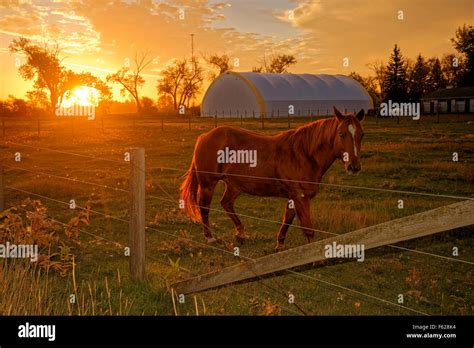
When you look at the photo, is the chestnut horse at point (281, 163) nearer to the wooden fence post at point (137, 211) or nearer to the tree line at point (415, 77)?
the wooden fence post at point (137, 211)

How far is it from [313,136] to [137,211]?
3421mm

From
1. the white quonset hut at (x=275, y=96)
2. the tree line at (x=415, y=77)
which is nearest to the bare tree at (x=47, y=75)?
the white quonset hut at (x=275, y=96)

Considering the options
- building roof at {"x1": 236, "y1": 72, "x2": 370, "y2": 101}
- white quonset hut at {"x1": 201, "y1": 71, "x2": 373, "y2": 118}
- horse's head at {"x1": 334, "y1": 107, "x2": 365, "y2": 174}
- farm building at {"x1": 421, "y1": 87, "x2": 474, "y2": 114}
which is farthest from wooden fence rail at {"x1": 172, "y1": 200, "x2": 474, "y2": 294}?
farm building at {"x1": 421, "y1": 87, "x2": 474, "y2": 114}

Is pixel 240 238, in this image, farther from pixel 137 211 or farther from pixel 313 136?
pixel 137 211

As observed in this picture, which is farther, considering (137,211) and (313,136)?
(313,136)

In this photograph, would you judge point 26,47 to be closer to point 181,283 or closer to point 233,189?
point 233,189

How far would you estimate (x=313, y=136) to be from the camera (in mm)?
7695

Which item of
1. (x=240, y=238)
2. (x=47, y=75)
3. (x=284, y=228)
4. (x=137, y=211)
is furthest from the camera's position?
(x=47, y=75)

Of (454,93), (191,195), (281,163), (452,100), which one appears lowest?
(191,195)

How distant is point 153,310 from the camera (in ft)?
17.2

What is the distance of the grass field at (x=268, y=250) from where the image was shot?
5.65 m

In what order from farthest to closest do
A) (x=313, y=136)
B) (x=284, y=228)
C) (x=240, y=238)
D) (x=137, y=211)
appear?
(x=240, y=238), (x=284, y=228), (x=313, y=136), (x=137, y=211)

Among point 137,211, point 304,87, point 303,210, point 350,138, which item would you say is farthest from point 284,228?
point 304,87
